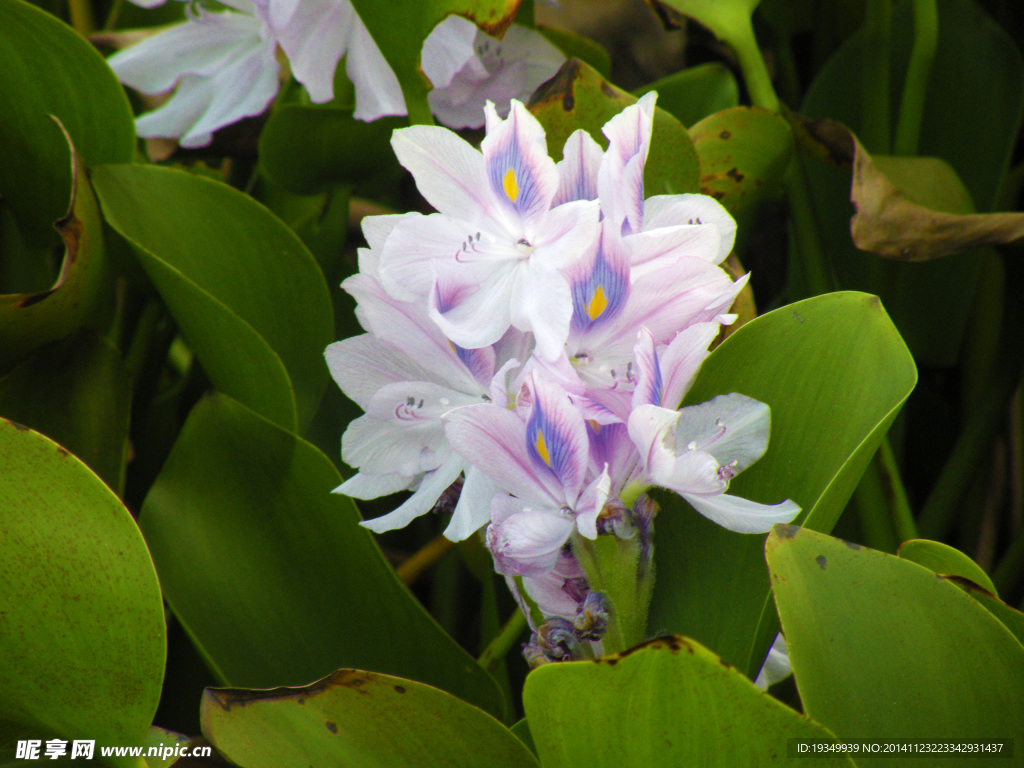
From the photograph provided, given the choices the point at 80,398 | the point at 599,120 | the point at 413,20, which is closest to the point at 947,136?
the point at 599,120

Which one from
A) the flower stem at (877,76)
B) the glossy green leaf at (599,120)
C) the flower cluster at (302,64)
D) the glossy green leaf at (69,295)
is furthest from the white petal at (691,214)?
the flower stem at (877,76)

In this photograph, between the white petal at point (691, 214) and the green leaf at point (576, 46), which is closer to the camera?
the white petal at point (691, 214)

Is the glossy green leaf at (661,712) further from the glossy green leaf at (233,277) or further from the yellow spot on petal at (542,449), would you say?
the glossy green leaf at (233,277)

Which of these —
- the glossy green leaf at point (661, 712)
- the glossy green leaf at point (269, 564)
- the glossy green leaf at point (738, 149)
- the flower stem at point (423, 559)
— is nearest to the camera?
the glossy green leaf at point (661, 712)

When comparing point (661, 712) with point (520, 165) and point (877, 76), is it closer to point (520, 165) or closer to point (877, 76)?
point (520, 165)

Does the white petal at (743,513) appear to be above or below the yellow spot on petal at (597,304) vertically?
below

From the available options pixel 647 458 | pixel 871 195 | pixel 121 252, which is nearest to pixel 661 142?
pixel 871 195

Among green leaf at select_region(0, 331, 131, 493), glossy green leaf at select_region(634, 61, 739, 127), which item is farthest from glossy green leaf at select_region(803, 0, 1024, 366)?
green leaf at select_region(0, 331, 131, 493)
